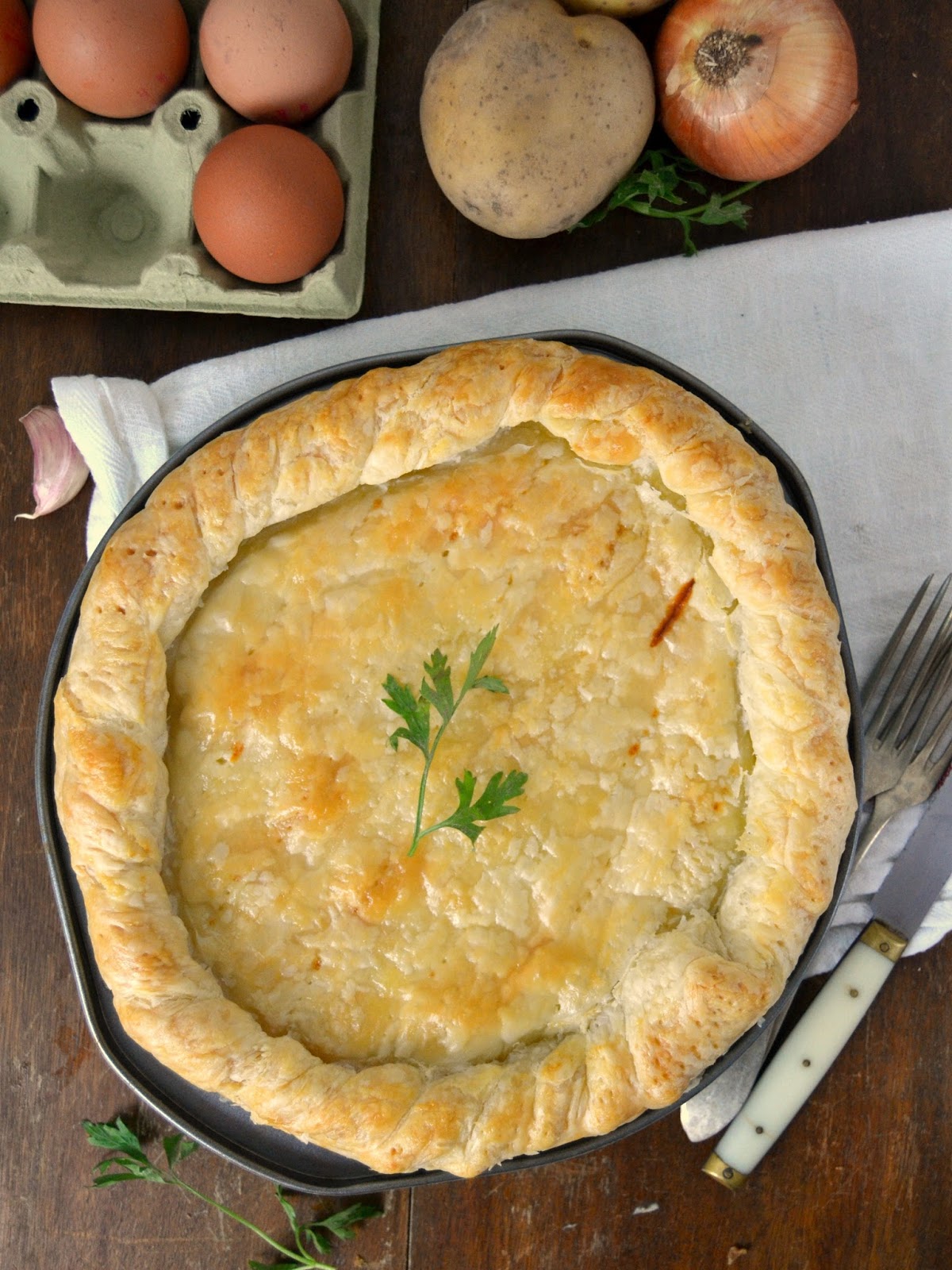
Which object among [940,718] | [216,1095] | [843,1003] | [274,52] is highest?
[274,52]

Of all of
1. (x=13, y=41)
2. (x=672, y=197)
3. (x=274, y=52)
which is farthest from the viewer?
(x=672, y=197)

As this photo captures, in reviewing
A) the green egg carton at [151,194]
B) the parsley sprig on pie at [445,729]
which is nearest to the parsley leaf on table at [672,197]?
the green egg carton at [151,194]

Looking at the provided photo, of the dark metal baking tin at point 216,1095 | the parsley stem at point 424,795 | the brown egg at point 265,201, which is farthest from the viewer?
the brown egg at point 265,201

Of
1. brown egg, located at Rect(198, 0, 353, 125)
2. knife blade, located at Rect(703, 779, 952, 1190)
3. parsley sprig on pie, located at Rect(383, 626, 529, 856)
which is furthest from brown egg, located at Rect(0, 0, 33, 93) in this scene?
knife blade, located at Rect(703, 779, 952, 1190)

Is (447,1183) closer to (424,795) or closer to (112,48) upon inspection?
(424,795)

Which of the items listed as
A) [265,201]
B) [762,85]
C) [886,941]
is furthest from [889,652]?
[265,201]

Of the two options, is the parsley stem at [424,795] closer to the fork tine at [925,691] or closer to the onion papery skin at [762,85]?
the fork tine at [925,691]
